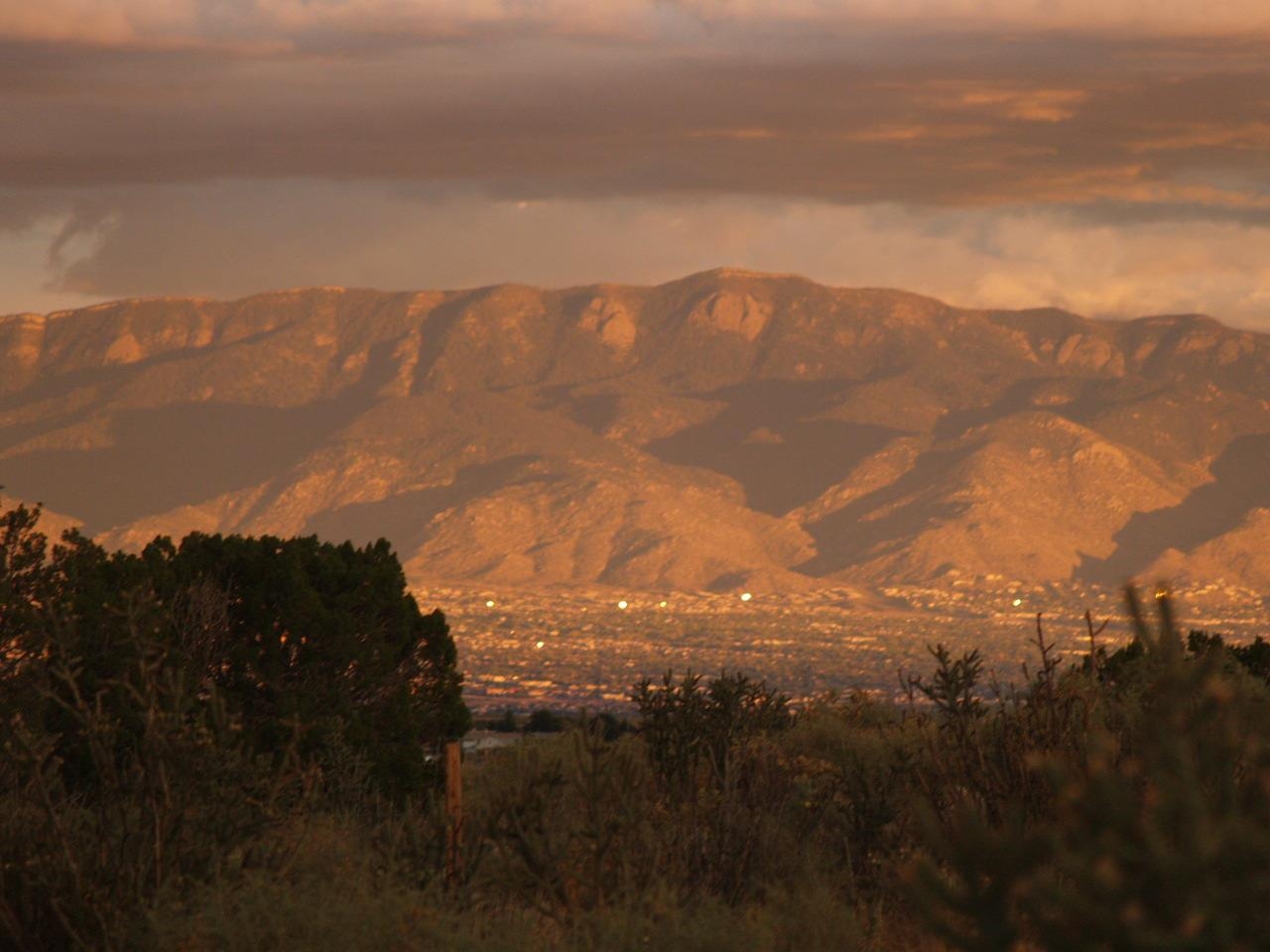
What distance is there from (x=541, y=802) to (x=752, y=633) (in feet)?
480

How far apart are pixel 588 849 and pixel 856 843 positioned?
570 centimetres

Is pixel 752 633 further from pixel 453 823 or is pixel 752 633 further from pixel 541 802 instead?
pixel 541 802

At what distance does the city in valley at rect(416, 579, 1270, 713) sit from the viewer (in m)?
115

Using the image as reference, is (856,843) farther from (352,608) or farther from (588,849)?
(352,608)

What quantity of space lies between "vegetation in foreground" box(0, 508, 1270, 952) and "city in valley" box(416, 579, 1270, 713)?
59.4 metres

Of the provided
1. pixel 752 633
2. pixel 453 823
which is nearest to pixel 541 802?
pixel 453 823

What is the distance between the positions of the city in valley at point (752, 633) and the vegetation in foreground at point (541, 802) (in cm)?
5937

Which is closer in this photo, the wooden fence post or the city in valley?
the wooden fence post

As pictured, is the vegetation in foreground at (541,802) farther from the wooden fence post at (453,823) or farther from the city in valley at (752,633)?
the city in valley at (752,633)

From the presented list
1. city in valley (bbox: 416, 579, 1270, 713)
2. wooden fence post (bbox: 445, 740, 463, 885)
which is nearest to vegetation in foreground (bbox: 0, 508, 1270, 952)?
wooden fence post (bbox: 445, 740, 463, 885)

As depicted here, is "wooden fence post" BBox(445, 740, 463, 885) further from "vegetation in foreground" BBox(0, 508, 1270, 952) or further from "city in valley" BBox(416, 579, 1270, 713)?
"city in valley" BBox(416, 579, 1270, 713)

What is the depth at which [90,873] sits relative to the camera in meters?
12.2

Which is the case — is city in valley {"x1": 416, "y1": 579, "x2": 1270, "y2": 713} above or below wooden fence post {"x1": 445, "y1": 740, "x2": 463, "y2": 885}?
above

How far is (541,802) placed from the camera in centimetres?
1255
